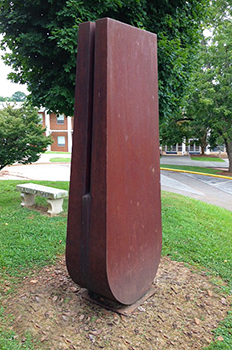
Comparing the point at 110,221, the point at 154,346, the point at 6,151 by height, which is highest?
the point at 6,151

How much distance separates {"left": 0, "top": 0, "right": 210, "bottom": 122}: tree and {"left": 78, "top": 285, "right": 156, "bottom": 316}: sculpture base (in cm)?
368

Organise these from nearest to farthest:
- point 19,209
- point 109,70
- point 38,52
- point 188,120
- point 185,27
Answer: point 109,70 → point 38,52 → point 185,27 → point 19,209 → point 188,120

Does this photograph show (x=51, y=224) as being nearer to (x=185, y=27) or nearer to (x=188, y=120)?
(x=185, y=27)

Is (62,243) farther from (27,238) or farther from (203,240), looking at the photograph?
(203,240)

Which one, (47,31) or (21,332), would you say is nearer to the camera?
(21,332)

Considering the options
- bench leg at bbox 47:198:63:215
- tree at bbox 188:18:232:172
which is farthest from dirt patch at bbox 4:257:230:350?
tree at bbox 188:18:232:172

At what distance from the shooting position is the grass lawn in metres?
3.38

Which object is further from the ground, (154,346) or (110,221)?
(110,221)

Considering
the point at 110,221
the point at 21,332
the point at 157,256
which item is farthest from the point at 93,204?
the point at 21,332

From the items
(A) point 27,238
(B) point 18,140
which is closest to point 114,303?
(A) point 27,238

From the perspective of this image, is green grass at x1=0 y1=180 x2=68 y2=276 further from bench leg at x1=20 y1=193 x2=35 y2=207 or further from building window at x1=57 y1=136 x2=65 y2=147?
building window at x1=57 y1=136 x2=65 y2=147

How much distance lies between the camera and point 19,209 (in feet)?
21.5

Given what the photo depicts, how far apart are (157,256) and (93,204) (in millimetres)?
1134

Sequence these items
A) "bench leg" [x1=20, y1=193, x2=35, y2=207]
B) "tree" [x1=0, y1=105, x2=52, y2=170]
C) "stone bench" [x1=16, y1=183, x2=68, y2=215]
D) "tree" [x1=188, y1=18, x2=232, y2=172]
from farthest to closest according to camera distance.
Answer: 1. "tree" [x1=188, y1=18, x2=232, y2=172]
2. "tree" [x1=0, y1=105, x2=52, y2=170]
3. "bench leg" [x1=20, y1=193, x2=35, y2=207]
4. "stone bench" [x1=16, y1=183, x2=68, y2=215]
